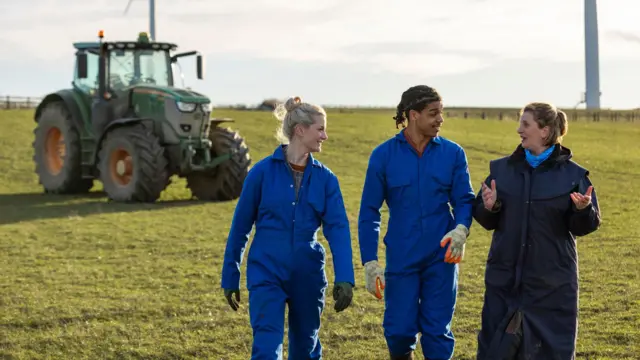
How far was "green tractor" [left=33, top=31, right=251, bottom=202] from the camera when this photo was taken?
17.6 meters

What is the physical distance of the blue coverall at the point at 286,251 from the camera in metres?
5.23

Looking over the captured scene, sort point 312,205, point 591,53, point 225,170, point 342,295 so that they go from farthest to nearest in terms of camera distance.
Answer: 1. point 591,53
2. point 225,170
3. point 312,205
4. point 342,295

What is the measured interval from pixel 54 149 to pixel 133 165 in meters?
4.16

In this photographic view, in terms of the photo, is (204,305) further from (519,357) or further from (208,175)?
(208,175)

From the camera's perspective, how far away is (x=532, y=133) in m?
5.23

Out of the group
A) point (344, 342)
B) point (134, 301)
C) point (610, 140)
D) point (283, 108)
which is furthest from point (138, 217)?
point (610, 140)

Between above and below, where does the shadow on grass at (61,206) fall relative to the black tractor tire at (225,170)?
below

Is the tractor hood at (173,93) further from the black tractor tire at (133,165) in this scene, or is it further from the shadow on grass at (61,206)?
the shadow on grass at (61,206)

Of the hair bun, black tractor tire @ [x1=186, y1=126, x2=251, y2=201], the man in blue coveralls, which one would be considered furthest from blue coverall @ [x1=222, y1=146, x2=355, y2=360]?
black tractor tire @ [x1=186, y1=126, x2=251, y2=201]

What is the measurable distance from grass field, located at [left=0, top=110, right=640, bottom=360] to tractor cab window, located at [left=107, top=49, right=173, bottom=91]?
2.32 m

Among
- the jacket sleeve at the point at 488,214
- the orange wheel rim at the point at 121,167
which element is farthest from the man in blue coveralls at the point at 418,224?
the orange wheel rim at the point at 121,167

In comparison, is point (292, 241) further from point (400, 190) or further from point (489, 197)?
point (489, 197)

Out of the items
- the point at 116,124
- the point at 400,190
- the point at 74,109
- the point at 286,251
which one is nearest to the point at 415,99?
the point at 400,190

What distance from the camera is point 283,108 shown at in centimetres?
554
